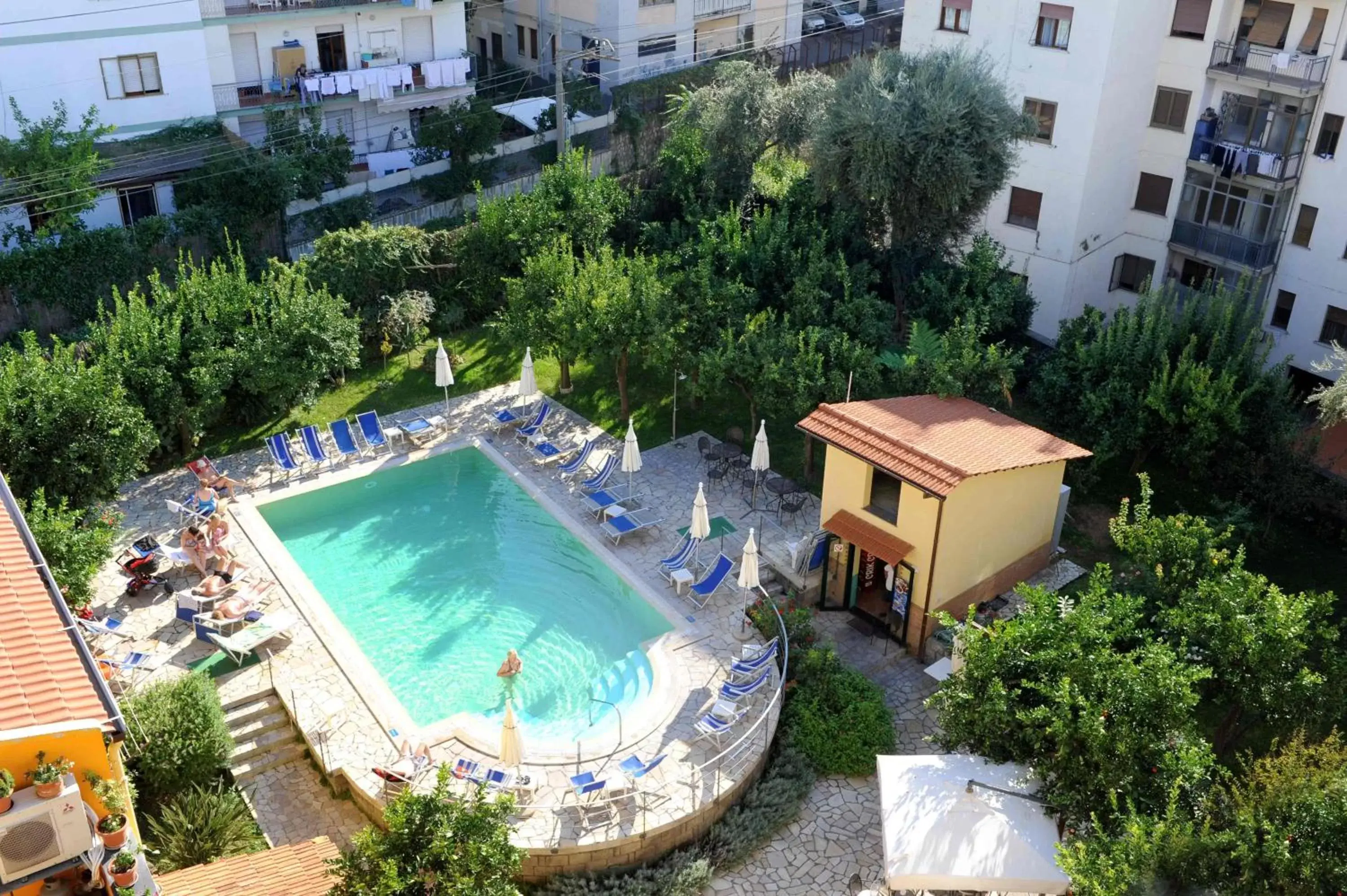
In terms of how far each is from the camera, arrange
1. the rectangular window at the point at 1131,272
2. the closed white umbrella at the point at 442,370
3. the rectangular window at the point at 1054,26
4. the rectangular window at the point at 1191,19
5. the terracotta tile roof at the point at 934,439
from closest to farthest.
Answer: the terracotta tile roof at the point at 934,439 < the closed white umbrella at the point at 442,370 < the rectangular window at the point at 1054,26 < the rectangular window at the point at 1191,19 < the rectangular window at the point at 1131,272

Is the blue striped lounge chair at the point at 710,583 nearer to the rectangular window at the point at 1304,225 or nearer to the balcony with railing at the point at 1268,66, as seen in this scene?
the rectangular window at the point at 1304,225

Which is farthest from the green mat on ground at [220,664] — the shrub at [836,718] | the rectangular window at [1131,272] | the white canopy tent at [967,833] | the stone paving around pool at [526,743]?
the rectangular window at [1131,272]

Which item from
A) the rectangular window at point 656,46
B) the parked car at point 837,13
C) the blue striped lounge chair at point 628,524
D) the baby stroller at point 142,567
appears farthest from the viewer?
the parked car at point 837,13

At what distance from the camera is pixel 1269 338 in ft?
77.9

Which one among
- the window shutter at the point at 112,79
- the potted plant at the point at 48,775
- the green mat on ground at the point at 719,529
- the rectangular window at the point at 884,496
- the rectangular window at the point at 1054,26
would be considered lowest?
the green mat on ground at the point at 719,529

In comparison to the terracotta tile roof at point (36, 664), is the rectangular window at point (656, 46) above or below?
above

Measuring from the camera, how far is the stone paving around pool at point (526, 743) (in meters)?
17.1

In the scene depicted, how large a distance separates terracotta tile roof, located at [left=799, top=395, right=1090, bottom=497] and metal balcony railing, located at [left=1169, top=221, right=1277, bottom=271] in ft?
44.6

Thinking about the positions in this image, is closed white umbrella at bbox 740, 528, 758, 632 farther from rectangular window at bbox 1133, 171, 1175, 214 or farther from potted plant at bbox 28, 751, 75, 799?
rectangular window at bbox 1133, 171, 1175, 214

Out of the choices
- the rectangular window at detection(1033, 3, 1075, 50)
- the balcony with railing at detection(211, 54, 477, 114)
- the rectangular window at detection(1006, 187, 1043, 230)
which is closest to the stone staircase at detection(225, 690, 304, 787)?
the balcony with railing at detection(211, 54, 477, 114)

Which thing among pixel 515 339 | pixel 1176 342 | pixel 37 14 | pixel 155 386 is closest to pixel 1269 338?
pixel 1176 342

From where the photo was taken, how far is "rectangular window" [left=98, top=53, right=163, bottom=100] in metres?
33.9

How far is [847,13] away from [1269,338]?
124 ft

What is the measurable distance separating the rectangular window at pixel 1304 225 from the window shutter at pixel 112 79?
110 feet
